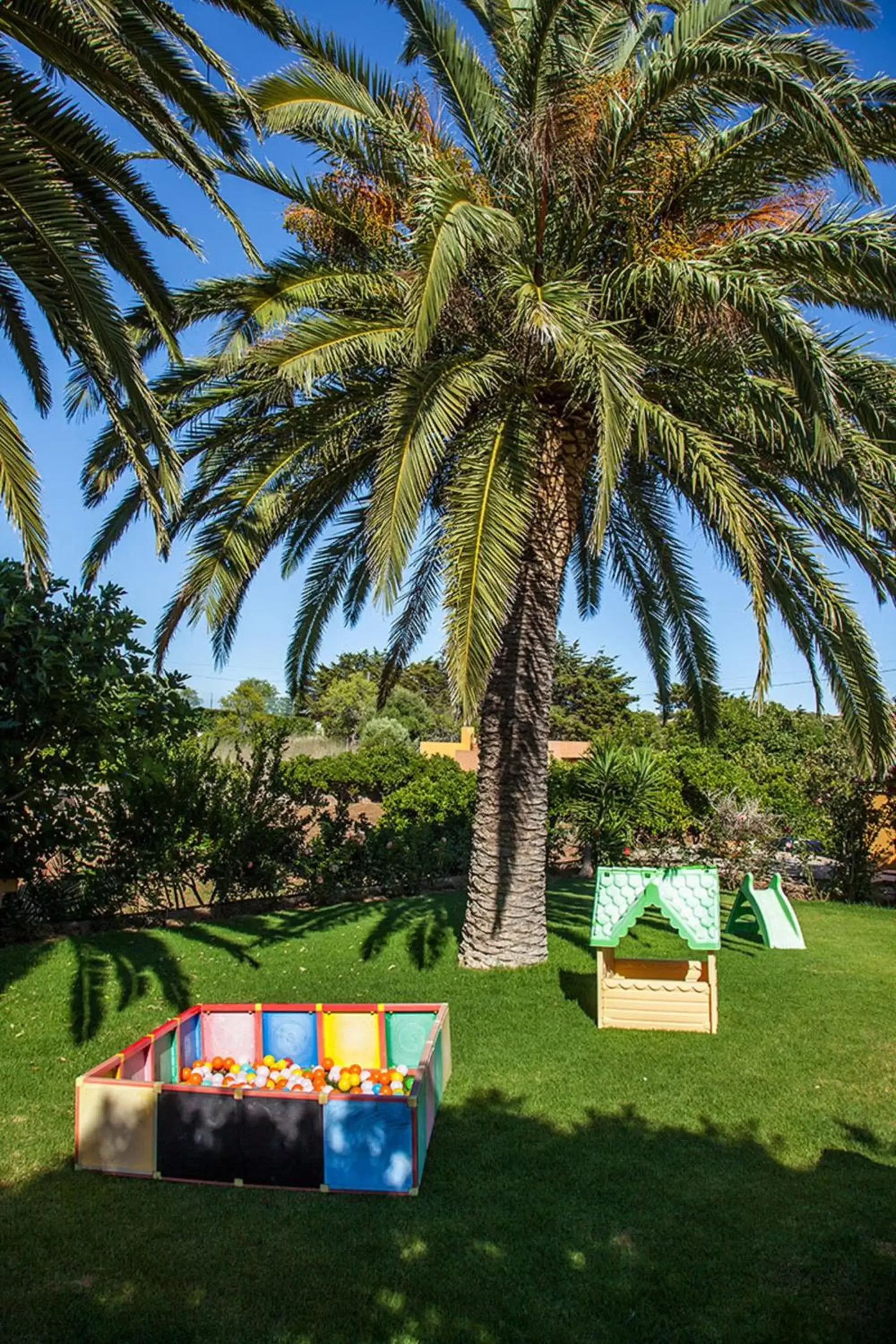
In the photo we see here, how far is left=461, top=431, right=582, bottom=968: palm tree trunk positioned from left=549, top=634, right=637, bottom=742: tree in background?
3480 centimetres

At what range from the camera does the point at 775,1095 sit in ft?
18.1

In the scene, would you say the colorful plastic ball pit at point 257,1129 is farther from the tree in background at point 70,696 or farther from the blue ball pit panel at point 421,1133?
the tree in background at point 70,696

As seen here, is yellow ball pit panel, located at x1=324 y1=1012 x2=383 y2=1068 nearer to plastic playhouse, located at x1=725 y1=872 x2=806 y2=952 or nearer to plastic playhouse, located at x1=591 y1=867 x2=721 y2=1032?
plastic playhouse, located at x1=591 y1=867 x2=721 y2=1032

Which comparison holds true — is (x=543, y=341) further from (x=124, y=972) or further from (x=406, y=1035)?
(x=124, y=972)

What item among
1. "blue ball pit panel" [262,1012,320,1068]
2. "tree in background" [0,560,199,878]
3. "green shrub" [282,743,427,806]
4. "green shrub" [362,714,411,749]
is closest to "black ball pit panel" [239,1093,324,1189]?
"blue ball pit panel" [262,1012,320,1068]

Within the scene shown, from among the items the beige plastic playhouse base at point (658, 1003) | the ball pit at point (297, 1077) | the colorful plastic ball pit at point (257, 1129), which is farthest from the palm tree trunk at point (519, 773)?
the colorful plastic ball pit at point (257, 1129)

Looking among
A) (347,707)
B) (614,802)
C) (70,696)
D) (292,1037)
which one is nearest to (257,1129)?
(292,1037)

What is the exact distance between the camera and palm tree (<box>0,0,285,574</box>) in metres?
4.02

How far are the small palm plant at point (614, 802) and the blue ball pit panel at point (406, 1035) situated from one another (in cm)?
809

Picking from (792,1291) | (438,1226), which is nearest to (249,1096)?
(438,1226)

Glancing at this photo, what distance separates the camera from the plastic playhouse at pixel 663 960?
6574mm

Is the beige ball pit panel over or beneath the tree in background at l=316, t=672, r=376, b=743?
beneath

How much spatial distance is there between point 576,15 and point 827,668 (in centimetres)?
551

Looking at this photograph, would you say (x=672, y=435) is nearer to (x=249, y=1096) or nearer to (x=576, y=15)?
(x=576, y=15)
